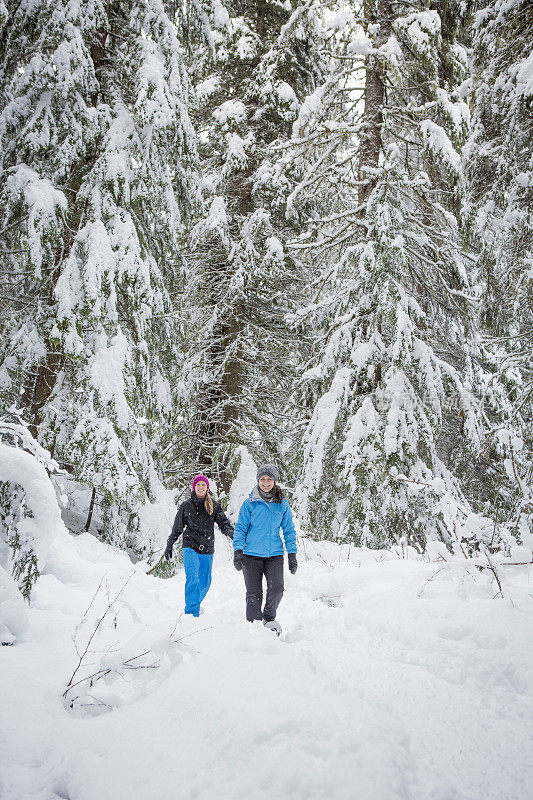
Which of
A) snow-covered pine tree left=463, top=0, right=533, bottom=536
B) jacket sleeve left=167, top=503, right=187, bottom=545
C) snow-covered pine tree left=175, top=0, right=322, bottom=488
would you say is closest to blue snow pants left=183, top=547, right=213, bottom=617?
jacket sleeve left=167, top=503, right=187, bottom=545

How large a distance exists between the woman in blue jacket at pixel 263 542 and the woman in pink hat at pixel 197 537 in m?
1.03

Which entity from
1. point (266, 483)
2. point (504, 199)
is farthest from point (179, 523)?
point (504, 199)

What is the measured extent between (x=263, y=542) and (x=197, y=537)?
4.55 feet

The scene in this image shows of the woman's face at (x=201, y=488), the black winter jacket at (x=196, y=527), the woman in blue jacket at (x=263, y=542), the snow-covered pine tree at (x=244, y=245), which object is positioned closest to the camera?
the woman in blue jacket at (x=263, y=542)

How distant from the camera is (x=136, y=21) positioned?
702cm

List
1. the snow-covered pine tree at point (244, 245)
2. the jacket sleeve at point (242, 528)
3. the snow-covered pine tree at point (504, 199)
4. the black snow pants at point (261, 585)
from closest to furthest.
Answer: the black snow pants at point (261, 585) < the jacket sleeve at point (242, 528) < the snow-covered pine tree at point (504, 199) < the snow-covered pine tree at point (244, 245)

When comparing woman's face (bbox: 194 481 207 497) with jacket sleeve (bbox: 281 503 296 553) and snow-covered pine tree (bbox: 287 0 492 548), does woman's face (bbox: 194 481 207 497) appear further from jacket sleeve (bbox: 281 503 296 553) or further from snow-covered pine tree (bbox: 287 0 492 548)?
snow-covered pine tree (bbox: 287 0 492 548)

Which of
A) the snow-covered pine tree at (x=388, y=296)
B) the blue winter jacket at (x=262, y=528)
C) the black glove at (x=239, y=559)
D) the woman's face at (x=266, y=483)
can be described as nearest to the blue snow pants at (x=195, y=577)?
the black glove at (x=239, y=559)

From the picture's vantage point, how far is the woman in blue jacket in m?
4.90

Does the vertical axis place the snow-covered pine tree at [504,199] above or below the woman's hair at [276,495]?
above

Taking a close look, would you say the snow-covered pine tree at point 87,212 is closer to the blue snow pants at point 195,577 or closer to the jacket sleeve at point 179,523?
the jacket sleeve at point 179,523

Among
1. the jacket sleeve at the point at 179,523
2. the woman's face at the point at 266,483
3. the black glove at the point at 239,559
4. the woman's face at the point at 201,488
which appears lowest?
the black glove at the point at 239,559

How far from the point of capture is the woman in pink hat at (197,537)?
19.0 ft

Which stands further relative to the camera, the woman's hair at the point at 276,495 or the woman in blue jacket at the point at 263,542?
the woman's hair at the point at 276,495
